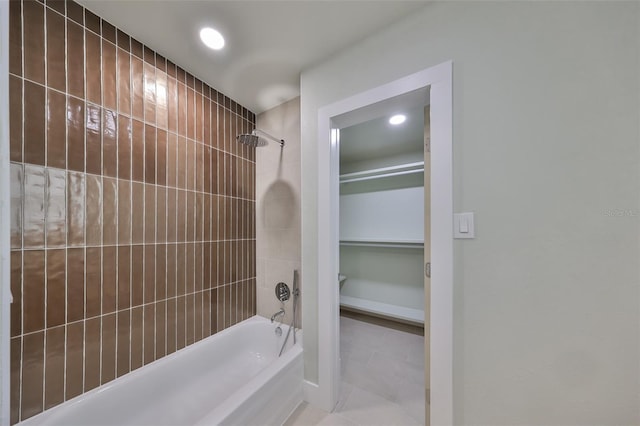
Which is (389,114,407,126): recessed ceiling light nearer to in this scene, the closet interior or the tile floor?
the closet interior

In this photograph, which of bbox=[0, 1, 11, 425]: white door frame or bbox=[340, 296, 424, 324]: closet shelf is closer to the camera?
bbox=[0, 1, 11, 425]: white door frame

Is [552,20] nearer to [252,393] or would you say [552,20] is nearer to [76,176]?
[252,393]

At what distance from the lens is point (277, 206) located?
2.03 m

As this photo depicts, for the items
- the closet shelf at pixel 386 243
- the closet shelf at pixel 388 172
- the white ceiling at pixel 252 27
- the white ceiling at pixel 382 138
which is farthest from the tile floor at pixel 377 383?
the white ceiling at pixel 252 27

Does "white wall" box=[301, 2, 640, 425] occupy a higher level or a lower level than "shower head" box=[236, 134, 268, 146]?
lower

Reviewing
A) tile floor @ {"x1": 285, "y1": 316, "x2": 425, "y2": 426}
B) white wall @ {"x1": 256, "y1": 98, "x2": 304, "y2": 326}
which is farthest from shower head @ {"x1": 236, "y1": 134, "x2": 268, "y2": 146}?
tile floor @ {"x1": 285, "y1": 316, "x2": 425, "y2": 426}

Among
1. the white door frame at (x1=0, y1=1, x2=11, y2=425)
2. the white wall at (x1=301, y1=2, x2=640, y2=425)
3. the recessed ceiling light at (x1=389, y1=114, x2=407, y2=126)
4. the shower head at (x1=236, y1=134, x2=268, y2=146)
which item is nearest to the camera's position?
the white door frame at (x1=0, y1=1, x2=11, y2=425)

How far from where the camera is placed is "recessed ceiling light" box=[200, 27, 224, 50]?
127cm

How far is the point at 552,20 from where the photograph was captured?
85 cm

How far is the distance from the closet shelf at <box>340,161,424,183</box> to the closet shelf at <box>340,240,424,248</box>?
828 mm

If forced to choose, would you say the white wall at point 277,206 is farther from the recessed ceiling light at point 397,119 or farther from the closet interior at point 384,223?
the recessed ceiling light at point 397,119

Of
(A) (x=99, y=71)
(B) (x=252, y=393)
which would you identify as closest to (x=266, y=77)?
(A) (x=99, y=71)

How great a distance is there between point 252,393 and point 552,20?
7.29 feet

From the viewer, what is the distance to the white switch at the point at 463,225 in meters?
0.97
